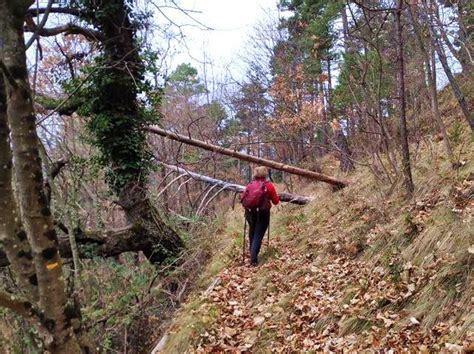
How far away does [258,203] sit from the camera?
7.63m

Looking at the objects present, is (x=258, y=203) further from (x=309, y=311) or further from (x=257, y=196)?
(x=309, y=311)

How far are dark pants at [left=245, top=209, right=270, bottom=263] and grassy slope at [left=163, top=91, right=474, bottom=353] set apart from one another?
365 millimetres

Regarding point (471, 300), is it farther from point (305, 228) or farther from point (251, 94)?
point (251, 94)

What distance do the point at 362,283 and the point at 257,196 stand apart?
9.37ft

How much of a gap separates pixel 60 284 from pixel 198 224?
804 centimetres

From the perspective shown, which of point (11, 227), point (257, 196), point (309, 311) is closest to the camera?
point (11, 227)

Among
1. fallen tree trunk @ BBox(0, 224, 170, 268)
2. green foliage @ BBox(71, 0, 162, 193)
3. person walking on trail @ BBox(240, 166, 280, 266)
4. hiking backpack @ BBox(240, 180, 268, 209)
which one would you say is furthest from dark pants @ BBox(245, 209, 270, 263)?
green foliage @ BBox(71, 0, 162, 193)

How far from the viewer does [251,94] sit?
22.2 meters

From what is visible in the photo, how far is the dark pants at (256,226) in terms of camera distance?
7.79 m

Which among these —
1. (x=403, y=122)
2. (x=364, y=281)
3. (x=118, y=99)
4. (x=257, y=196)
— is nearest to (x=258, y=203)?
(x=257, y=196)

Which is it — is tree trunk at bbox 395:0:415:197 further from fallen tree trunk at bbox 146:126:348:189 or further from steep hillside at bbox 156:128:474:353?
fallen tree trunk at bbox 146:126:348:189

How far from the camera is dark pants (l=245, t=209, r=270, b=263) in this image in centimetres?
779

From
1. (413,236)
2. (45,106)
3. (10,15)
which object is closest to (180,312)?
(413,236)

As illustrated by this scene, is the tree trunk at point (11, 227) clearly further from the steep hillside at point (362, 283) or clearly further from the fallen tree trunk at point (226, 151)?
the fallen tree trunk at point (226, 151)
